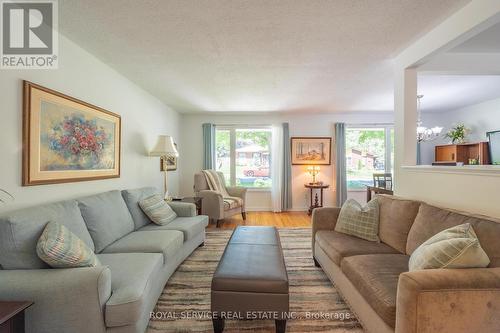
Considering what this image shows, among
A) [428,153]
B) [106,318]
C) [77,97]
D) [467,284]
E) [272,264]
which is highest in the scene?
[77,97]

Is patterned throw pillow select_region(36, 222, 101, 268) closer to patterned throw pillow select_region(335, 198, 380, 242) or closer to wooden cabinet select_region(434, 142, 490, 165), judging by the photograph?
patterned throw pillow select_region(335, 198, 380, 242)

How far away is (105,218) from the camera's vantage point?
213 centimetres

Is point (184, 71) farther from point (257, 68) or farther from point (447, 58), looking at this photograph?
point (447, 58)

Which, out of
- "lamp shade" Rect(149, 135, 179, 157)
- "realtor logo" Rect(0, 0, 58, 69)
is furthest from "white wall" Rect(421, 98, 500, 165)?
"realtor logo" Rect(0, 0, 58, 69)

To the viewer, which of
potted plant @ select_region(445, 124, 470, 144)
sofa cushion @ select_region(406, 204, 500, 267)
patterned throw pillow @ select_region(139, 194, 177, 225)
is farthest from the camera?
potted plant @ select_region(445, 124, 470, 144)

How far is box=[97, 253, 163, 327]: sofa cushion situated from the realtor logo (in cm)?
163

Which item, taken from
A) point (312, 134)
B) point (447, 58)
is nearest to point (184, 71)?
point (447, 58)

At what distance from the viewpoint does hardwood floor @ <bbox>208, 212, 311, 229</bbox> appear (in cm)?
436

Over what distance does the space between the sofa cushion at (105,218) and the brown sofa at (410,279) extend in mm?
2028

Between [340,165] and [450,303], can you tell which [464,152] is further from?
[450,303]

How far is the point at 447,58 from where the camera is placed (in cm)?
253

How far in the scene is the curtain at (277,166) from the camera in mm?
5430

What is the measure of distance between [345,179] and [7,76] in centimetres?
556

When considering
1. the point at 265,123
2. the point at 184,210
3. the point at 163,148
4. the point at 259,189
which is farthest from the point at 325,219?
the point at 265,123
